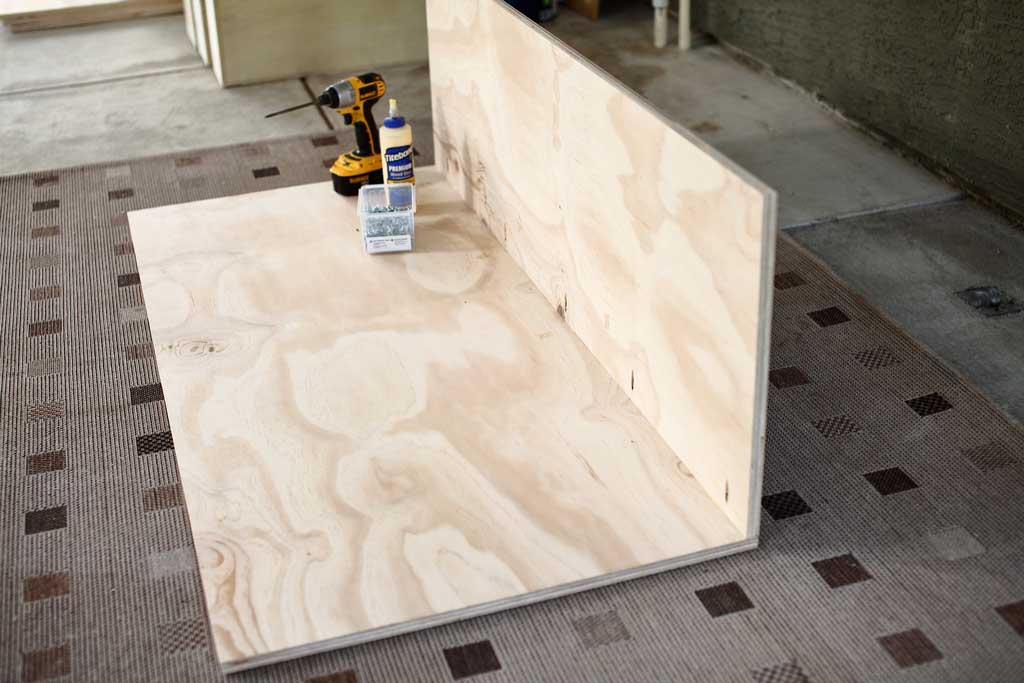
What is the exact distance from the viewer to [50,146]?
4.05 m

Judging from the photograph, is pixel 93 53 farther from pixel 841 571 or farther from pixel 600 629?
pixel 841 571

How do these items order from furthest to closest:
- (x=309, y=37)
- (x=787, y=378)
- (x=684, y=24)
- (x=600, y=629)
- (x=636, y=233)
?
(x=684, y=24)
(x=309, y=37)
(x=787, y=378)
(x=636, y=233)
(x=600, y=629)

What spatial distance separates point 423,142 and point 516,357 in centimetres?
164

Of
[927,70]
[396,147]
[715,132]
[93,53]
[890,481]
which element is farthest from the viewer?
[93,53]

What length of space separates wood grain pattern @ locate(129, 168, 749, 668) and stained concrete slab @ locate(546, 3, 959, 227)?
116 cm

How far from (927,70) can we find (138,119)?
2726 mm

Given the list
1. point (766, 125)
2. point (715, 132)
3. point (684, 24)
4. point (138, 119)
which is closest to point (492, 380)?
point (715, 132)

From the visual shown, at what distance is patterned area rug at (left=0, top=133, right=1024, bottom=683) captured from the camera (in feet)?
6.02

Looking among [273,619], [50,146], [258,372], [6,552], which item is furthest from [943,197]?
[50,146]

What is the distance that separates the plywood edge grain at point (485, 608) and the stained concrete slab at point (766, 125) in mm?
1553

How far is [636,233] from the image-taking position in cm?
210

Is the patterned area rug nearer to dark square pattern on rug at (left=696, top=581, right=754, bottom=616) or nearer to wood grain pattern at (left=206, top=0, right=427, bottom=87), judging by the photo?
dark square pattern on rug at (left=696, top=581, right=754, bottom=616)

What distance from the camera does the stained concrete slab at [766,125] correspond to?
348 centimetres

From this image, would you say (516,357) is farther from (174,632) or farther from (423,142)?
(423,142)
